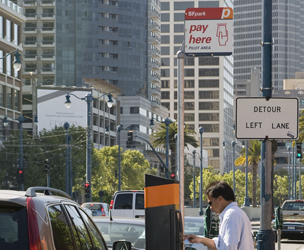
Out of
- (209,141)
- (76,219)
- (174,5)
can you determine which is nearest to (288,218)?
(76,219)

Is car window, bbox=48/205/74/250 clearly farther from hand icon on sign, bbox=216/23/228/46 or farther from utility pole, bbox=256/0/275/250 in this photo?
utility pole, bbox=256/0/275/250

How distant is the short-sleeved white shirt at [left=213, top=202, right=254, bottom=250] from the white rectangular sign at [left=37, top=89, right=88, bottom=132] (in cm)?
10414

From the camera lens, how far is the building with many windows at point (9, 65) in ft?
251

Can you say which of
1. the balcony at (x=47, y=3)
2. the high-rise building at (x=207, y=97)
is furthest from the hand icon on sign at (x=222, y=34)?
the high-rise building at (x=207, y=97)

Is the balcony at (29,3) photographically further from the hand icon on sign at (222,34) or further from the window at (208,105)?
the hand icon on sign at (222,34)

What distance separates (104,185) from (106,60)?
60.8 metres

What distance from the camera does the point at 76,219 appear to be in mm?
5570

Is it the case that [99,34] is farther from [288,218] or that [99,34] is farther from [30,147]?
[288,218]

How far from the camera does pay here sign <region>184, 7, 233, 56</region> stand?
975 cm

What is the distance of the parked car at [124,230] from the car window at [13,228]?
5500 millimetres

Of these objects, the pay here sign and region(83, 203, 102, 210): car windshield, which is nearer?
the pay here sign

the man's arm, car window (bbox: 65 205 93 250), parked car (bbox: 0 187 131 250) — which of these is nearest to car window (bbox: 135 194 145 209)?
the man's arm

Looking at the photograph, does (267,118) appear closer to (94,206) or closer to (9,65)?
(94,206)

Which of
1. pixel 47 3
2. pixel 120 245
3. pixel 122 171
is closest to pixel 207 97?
pixel 47 3
